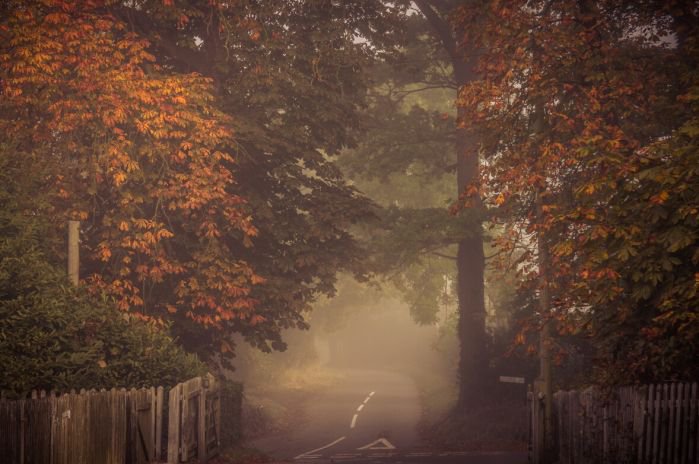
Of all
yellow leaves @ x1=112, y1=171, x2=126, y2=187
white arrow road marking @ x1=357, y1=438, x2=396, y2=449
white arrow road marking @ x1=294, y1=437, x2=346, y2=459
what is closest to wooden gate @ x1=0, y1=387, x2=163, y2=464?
yellow leaves @ x1=112, y1=171, x2=126, y2=187

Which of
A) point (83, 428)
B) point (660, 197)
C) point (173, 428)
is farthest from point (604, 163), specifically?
point (83, 428)

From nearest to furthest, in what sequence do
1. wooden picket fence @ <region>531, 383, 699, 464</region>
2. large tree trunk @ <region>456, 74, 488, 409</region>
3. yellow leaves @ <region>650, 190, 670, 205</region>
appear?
yellow leaves @ <region>650, 190, 670, 205</region>
wooden picket fence @ <region>531, 383, 699, 464</region>
large tree trunk @ <region>456, 74, 488, 409</region>

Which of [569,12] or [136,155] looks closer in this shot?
[569,12]

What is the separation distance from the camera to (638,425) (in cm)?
1275

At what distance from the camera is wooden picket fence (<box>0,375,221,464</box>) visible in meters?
11.9

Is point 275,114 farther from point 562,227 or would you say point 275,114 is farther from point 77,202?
point 562,227

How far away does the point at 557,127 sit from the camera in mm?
16859

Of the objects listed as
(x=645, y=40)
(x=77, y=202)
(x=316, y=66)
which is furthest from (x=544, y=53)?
(x=77, y=202)

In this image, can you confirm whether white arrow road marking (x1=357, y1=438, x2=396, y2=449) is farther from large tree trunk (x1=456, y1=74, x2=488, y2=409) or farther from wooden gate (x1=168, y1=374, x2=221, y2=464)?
wooden gate (x1=168, y1=374, x2=221, y2=464)

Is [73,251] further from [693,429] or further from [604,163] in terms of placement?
[693,429]

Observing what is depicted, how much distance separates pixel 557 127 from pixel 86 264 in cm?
1258

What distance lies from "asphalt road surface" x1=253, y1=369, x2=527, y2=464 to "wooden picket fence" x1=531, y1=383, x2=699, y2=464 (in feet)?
14.7

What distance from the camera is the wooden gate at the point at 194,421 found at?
1516 cm

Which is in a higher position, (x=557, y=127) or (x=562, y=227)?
(x=557, y=127)
